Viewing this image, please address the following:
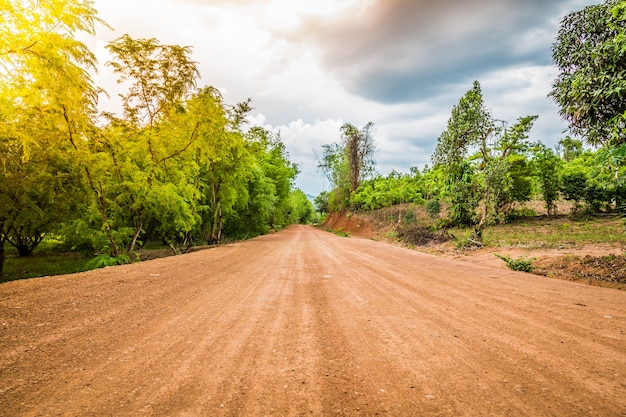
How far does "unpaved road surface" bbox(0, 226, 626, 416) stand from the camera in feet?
7.14

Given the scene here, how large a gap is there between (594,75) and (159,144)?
1473 cm

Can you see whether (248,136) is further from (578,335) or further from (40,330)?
(578,335)

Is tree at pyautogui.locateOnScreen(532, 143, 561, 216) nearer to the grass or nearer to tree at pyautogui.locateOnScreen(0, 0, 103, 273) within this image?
the grass

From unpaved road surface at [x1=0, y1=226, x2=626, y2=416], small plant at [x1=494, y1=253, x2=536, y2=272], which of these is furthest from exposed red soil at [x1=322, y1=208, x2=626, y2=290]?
unpaved road surface at [x1=0, y1=226, x2=626, y2=416]

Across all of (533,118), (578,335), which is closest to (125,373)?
(578,335)

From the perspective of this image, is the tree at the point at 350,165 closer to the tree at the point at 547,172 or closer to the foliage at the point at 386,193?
the foliage at the point at 386,193

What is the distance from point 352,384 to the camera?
2.42 metres

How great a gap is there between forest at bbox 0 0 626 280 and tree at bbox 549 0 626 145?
4 cm

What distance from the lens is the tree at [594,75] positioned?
24.7 ft

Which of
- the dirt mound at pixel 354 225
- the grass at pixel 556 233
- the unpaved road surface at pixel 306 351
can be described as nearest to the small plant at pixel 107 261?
the unpaved road surface at pixel 306 351

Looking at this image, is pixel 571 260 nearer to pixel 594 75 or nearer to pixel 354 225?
pixel 594 75

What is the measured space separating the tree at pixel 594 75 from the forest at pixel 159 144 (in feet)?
0.13

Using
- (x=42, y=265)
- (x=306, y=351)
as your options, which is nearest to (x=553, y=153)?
(x=306, y=351)

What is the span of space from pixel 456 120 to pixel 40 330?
1749cm
